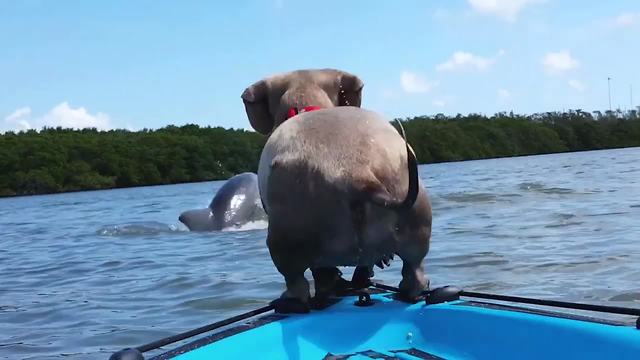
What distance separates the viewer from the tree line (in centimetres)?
6194

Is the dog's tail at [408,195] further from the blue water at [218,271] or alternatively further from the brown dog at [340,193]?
the blue water at [218,271]

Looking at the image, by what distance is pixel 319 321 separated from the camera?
3191 mm

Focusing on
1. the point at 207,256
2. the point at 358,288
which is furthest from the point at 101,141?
the point at 358,288

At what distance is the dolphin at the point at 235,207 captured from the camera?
1188 centimetres

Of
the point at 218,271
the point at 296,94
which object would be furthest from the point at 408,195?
the point at 218,271

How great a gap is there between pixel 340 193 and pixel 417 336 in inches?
29.3

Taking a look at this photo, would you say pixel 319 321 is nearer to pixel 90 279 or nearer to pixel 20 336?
pixel 20 336

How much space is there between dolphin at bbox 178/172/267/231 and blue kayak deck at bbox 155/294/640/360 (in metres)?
8.47

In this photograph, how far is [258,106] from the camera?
12.1 ft

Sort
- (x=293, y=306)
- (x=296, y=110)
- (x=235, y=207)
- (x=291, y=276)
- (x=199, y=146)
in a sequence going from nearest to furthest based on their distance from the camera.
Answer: (x=291, y=276)
(x=293, y=306)
(x=296, y=110)
(x=235, y=207)
(x=199, y=146)

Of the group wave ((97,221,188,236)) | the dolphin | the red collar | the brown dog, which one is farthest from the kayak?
wave ((97,221,188,236))

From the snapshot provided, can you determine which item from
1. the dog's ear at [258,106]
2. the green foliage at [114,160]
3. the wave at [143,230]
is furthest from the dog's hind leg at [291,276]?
the green foliage at [114,160]

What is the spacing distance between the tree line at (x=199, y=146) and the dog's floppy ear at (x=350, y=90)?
51.9 m

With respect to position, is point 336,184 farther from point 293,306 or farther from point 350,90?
point 350,90
